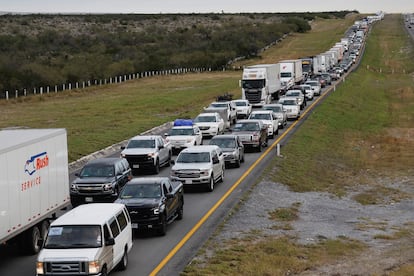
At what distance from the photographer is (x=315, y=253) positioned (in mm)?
20266

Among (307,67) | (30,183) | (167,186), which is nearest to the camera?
(30,183)

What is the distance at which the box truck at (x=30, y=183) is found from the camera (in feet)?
56.5

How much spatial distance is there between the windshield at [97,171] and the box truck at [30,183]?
15.4 feet

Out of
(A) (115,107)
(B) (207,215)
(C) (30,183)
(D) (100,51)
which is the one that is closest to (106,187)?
(B) (207,215)

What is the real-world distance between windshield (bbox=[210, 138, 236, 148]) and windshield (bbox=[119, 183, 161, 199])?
1287 centimetres

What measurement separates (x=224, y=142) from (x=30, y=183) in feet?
55.7

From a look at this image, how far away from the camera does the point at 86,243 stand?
1590 centimetres

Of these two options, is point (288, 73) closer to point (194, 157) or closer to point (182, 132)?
point (182, 132)

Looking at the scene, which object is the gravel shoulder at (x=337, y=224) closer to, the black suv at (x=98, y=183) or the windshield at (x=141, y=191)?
the windshield at (x=141, y=191)

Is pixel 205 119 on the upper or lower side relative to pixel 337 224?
upper

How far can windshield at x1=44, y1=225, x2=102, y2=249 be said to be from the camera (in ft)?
52.1

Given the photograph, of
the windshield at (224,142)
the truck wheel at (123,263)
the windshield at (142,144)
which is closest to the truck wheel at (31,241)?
the truck wheel at (123,263)

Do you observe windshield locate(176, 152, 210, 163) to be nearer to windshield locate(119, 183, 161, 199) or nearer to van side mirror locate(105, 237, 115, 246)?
windshield locate(119, 183, 161, 199)

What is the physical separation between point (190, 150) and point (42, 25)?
173635 mm
